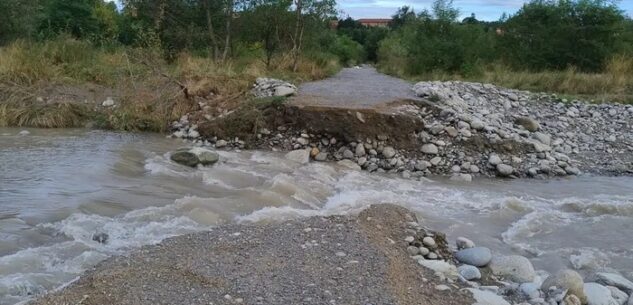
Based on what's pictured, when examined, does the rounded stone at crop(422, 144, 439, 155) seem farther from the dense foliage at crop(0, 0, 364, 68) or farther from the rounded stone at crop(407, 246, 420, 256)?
the dense foliage at crop(0, 0, 364, 68)

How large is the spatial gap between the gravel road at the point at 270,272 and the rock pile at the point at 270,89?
6.51m

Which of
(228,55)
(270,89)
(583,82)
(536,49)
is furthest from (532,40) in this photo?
(270,89)

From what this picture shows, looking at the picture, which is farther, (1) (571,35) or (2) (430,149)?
Result: (1) (571,35)

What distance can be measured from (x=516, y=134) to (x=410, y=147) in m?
2.17

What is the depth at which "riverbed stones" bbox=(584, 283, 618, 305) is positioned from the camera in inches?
173

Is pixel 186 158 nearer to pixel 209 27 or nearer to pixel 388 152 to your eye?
pixel 388 152

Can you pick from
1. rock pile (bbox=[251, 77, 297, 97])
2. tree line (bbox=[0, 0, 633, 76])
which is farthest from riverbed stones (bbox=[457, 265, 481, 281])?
tree line (bbox=[0, 0, 633, 76])

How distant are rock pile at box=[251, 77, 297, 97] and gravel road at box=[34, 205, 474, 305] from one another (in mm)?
6511

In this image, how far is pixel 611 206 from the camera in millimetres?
7715

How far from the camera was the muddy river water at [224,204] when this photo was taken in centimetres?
525

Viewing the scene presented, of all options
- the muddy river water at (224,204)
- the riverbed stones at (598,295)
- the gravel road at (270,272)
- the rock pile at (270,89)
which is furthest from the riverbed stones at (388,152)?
the riverbed stones at (598,295)

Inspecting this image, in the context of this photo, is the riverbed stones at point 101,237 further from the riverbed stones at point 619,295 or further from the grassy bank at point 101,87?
the grassy bank at point 101,87

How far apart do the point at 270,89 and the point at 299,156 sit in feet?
10.1

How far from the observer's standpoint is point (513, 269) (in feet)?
16.5
